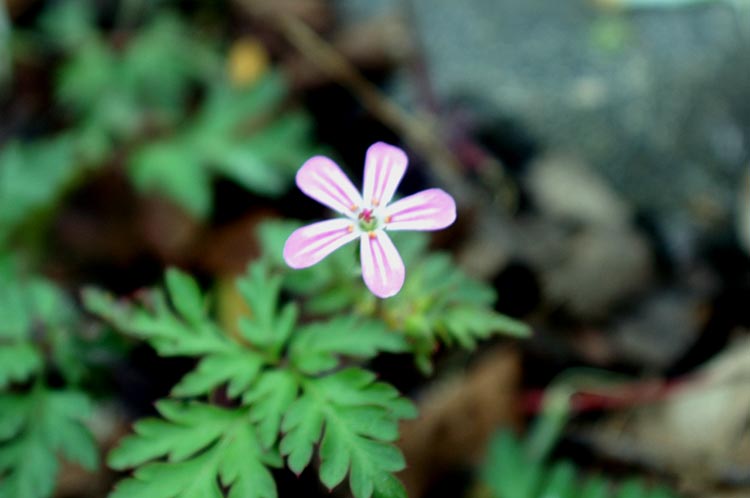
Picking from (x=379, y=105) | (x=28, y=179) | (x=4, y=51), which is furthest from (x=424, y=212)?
(x=4, y=51)

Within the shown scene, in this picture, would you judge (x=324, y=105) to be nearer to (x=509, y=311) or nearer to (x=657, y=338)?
(x=509, y=311)

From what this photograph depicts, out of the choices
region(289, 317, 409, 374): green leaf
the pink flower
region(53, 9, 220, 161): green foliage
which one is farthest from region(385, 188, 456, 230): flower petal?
region(53, 9, 220, 161): green foliage

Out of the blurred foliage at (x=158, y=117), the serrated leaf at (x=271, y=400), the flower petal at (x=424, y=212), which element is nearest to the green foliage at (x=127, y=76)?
the blurred foliage at (x=158, y=117)

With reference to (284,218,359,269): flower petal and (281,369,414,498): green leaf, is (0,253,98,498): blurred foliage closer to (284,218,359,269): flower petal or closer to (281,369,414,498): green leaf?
(281,369,414,498): green leaf

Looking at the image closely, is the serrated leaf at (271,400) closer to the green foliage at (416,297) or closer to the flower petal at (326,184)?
the green foliage at (416,297)

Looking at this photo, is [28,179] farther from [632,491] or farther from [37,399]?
[632,491]

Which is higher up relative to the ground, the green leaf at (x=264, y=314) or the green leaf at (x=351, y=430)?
the green leaf at (x=264, y=314)
